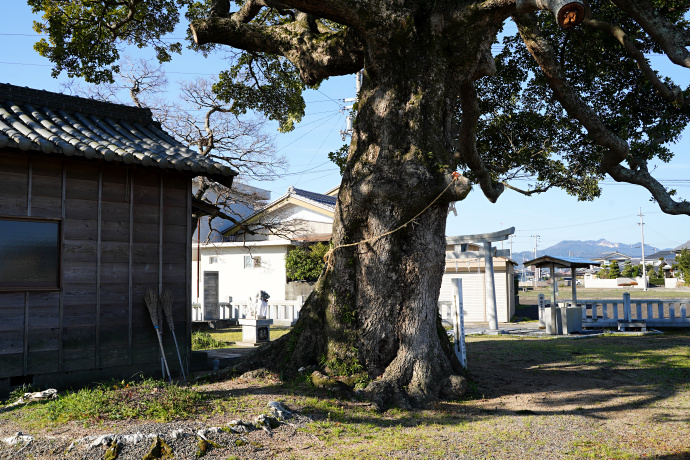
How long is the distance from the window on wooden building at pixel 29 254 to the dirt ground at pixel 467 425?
87.8 inches

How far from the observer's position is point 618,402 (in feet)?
24.7

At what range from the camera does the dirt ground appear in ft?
16.9

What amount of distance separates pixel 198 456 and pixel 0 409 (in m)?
3.48

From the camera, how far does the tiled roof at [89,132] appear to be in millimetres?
7434

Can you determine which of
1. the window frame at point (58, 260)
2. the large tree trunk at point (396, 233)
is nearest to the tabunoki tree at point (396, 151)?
the large tree trunk at point (396, 233)

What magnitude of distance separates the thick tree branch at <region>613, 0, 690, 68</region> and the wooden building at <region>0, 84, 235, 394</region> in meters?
6.80

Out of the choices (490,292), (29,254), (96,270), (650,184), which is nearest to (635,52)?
(650,184)

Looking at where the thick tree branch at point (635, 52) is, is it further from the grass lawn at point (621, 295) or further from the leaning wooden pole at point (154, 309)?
the grass lawn at point (621, 295)

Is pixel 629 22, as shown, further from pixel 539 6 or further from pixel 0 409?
pixel 0 409

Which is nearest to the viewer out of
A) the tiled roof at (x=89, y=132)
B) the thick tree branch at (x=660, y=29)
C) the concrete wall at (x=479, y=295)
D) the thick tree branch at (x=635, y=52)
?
the tiled roof at (x=89, y=132)

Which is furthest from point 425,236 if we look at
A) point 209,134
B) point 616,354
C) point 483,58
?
point 209,134

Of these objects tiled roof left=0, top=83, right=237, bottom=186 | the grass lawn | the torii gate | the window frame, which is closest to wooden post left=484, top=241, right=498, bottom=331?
the torii gate

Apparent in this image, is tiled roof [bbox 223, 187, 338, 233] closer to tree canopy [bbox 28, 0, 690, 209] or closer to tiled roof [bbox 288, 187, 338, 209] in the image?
tiled roof [bbox 288, 187, 338, 209]

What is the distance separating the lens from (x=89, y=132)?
28.1 feet
